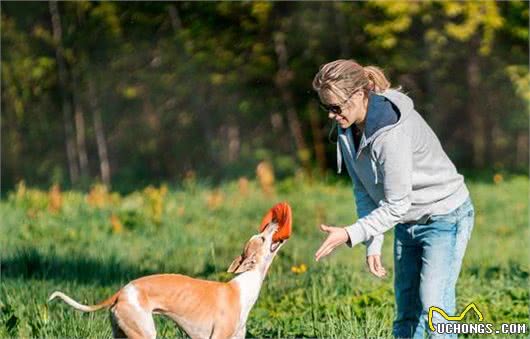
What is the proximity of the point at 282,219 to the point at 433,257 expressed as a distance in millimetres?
1061

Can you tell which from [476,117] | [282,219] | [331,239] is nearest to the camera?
[282,219]

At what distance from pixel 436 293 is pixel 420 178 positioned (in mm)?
478

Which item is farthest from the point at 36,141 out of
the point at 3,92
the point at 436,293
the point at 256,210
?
the point at 436,293

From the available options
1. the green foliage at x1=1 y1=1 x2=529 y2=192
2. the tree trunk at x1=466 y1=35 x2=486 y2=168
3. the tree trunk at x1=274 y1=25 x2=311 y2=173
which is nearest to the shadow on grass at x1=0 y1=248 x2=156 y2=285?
the green foliage at x1=1 y1=1 x2=529 y2=192

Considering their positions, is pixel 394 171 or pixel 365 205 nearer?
pixel 394 171

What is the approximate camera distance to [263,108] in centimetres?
1655

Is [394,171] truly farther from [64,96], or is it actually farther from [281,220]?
[64,96]

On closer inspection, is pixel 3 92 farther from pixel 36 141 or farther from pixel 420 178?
pixel 420 178

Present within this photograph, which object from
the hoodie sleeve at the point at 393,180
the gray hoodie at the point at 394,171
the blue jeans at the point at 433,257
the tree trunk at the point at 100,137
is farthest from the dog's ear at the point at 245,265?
the tree trunk at the point at 100,137

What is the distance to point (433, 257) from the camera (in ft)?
14.0

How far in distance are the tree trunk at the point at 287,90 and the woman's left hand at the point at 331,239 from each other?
12.2m

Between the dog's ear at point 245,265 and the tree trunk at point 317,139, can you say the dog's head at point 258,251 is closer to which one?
the dog's ear at point 245,265

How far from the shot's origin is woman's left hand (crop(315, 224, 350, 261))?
3.69 meters

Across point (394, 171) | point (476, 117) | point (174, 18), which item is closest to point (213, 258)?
point (394, 171)
